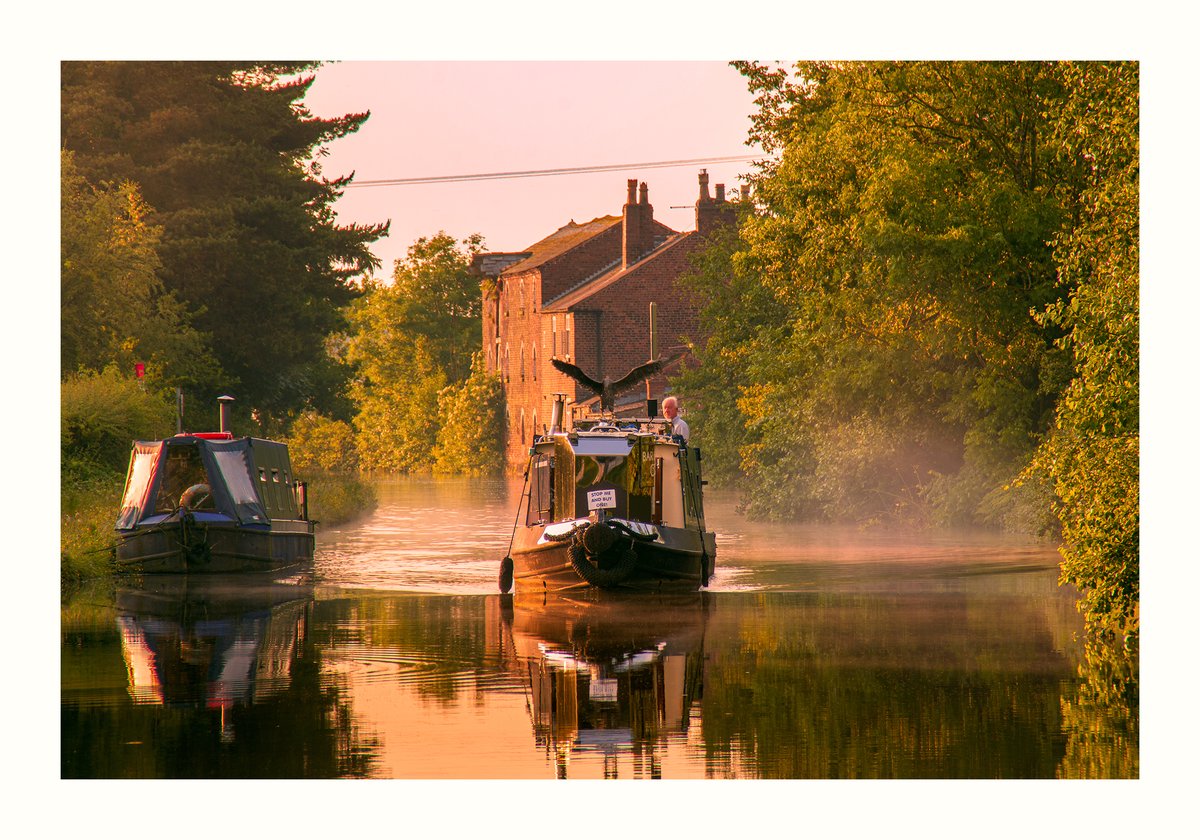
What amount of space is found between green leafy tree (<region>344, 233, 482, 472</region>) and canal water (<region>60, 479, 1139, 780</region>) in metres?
79.5

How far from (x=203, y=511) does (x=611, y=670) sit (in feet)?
37.6

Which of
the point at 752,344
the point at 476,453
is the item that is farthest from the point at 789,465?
the point at 476,453

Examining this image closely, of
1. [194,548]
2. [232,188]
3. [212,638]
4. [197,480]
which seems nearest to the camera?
[212,638]

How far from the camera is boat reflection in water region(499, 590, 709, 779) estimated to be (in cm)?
1210

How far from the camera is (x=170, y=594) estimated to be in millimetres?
23125

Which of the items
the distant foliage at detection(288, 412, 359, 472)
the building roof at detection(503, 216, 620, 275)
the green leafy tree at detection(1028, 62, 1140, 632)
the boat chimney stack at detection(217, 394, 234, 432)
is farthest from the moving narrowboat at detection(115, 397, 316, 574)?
the distant foliage at detection(288, 412, 359, 472)

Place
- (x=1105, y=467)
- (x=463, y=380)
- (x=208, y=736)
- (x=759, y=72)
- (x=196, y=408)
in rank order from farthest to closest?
(x=463, y=380) < (x=196, y=408) < (x=759, y=72) < (x=1105, y=467) < (x=208, y=736)

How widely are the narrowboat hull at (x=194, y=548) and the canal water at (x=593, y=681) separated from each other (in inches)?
11.8

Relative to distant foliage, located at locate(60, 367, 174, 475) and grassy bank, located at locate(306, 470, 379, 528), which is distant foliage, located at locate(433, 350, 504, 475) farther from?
distant foliage, located at locate(60, 367, 174, 475)

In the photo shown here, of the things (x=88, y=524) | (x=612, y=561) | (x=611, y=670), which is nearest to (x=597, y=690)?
(x=611, y=670)

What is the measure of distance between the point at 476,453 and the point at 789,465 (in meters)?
51.5

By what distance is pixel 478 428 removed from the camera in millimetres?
90938

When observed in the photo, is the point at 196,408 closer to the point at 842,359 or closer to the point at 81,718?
the point at 842,359

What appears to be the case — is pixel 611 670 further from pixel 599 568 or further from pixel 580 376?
pixel 580 376
